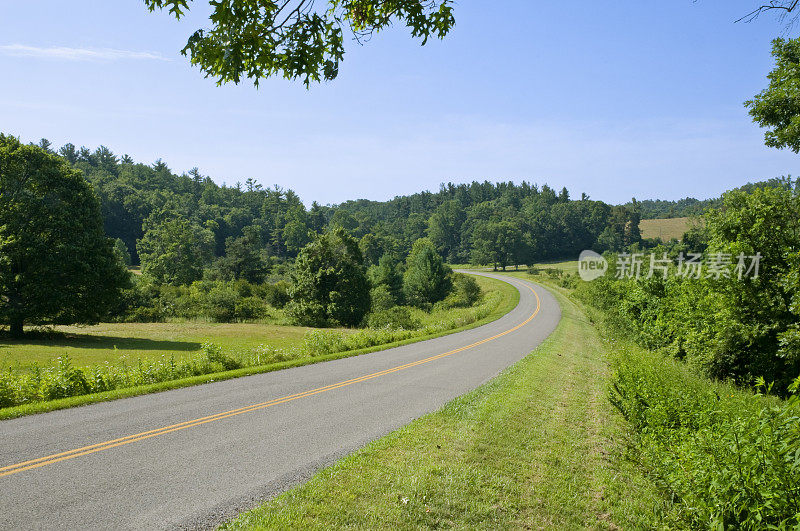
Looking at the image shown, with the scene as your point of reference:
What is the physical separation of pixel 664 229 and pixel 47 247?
183 metres

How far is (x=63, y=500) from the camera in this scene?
5598 mm

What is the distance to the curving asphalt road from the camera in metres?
5.55

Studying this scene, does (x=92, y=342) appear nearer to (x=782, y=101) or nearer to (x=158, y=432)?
(x=158, y=432)

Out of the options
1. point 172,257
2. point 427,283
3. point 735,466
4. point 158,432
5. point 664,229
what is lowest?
point 427,283

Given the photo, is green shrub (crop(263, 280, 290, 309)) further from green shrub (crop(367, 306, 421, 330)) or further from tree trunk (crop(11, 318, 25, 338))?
tree trunk (crop(11, 318, 25, 338))

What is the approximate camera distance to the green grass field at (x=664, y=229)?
14691 centimetres

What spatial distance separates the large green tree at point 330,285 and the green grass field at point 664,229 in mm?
131507

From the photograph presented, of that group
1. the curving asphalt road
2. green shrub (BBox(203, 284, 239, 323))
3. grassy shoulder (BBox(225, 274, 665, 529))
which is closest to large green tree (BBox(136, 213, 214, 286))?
green shrub (BBox(203, 284, 239, 323))

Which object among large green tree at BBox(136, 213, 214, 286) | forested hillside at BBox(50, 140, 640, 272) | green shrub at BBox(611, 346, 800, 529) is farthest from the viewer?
forested hillside at BBox(50, 140, 640, 272)

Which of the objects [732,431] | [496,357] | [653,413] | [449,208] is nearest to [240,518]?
[732,431]

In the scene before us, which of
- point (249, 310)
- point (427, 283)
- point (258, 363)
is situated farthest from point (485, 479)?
point (427, 283)

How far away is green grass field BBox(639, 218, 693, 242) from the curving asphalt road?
15770cm

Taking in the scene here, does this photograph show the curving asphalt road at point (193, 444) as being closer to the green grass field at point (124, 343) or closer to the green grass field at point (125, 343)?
the green grass field at point (124, 343)

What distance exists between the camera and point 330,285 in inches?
1913
